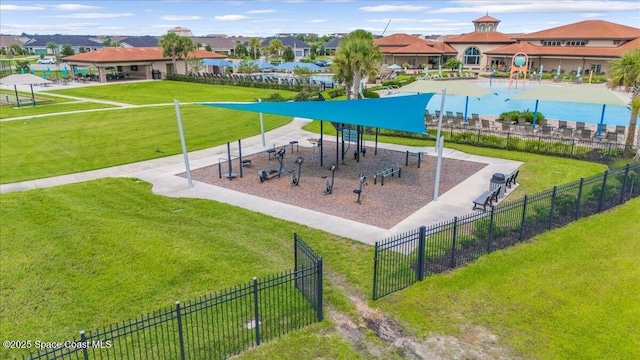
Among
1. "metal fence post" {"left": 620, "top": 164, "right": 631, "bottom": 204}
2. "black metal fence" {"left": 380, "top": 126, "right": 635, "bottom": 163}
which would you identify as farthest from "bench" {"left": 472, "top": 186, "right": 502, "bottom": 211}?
"black metal fence" {"left": 380, "top": 126, "right": 635, "bottom": 163}

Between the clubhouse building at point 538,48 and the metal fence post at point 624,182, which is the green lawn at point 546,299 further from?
the clubhouse building at point 538,48

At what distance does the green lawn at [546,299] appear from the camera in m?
8.24

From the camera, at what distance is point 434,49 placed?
7181cm

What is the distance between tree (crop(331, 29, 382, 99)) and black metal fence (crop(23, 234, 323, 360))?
2349cm

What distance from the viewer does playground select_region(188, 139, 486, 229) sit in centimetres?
1488

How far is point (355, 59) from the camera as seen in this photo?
31.0 metres

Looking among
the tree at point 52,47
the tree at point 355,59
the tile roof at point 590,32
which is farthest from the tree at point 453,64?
the tree at point 52,47

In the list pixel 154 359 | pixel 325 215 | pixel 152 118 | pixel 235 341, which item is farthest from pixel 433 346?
pixel 152 118

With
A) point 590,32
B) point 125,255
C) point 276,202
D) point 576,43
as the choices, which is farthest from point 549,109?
point 125,255

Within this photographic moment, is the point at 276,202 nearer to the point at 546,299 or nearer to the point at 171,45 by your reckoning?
the point at 546,299

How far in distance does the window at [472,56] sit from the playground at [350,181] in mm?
57477

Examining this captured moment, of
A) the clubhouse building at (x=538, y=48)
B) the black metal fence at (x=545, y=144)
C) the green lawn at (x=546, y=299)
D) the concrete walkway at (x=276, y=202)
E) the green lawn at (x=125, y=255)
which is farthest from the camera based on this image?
the clubhouse building at (x=538, y=48)

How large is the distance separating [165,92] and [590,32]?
56530mm

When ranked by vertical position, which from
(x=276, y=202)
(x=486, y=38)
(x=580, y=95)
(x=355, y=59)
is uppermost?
(x=486, y=38)
